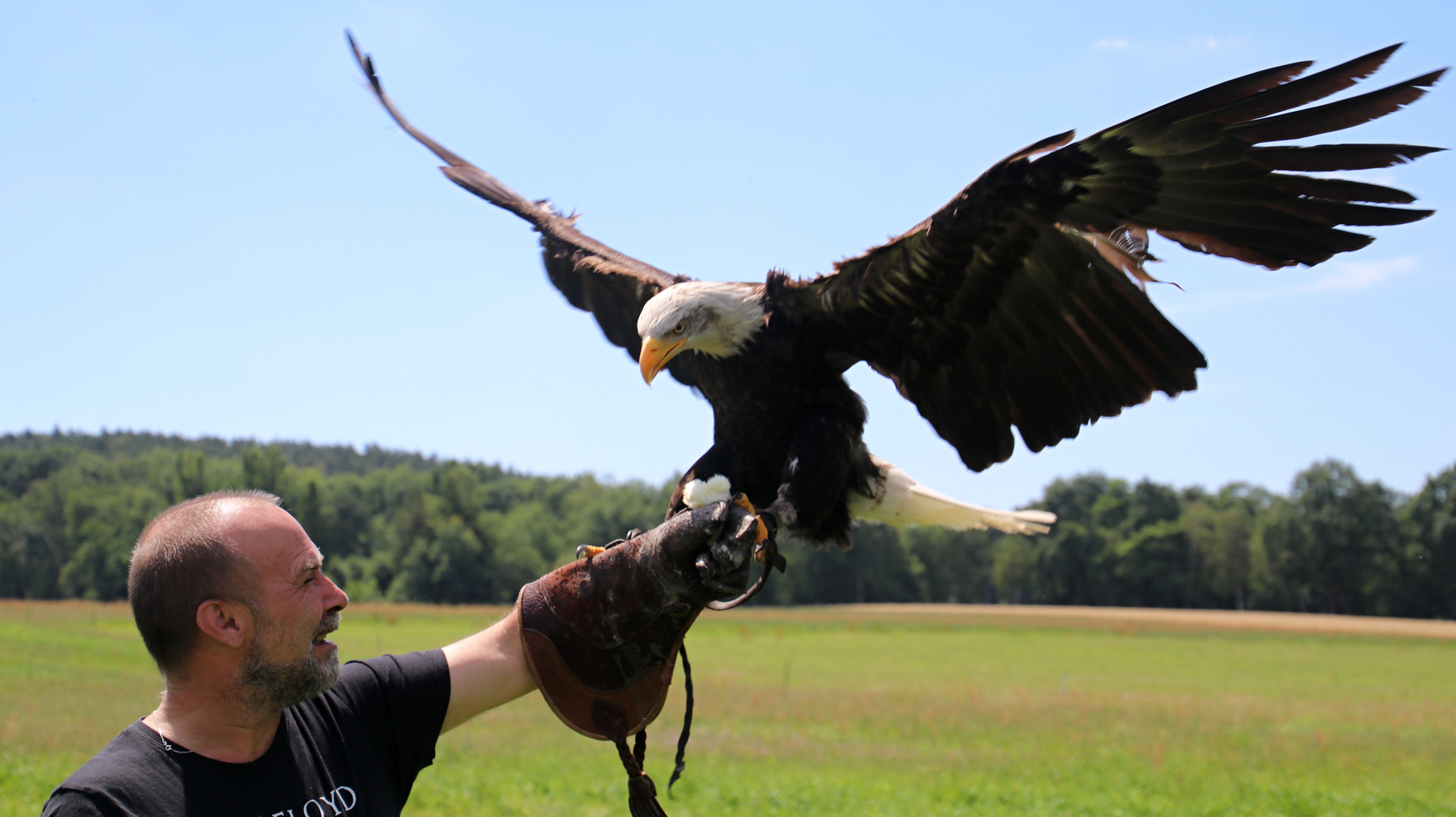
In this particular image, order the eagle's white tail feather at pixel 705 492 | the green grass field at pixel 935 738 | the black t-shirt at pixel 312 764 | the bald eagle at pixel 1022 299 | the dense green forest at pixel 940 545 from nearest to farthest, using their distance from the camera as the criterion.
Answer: the black t-shirt at pixel 312 764, the bald eagle at pixel 1022 299, the eagle's white tail feather at pixel 705 492, the green grass field at pixel 935 738, the dense green forest at pixel 940 545

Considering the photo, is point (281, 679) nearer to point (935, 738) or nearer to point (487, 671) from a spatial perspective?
point (487, 671)

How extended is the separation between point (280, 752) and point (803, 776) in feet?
35.3

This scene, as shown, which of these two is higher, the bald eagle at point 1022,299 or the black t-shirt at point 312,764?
the bald eagle at point 1022,299

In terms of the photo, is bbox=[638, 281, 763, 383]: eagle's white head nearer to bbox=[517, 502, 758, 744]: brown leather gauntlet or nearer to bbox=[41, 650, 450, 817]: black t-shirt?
bbox=[517, 502, 758, 744]: brown leather gauntlet

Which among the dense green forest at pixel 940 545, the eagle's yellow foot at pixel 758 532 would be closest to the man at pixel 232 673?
the eagle's yellow foot at pixel 758 532

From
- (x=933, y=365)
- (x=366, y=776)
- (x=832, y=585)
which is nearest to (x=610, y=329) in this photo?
(x=933, y=365)

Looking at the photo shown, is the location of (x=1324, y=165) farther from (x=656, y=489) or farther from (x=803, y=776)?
(x=656, y=489)

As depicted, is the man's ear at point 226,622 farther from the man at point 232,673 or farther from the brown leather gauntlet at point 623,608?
the brown leather gauntlet at point 623,608

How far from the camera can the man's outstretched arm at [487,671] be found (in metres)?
2.53

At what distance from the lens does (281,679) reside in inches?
79.0

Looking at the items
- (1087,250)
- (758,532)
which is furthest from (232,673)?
(1087,250)

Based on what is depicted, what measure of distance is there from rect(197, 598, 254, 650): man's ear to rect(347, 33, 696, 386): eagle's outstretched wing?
2.43 metres

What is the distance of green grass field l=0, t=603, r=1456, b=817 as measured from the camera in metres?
10.7

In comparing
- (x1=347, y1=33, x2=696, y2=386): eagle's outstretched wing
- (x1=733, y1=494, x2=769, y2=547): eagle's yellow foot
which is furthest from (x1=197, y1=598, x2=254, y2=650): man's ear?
(x1=347, y1=33, x2=696, y2=386): eagle's outstretched wing
